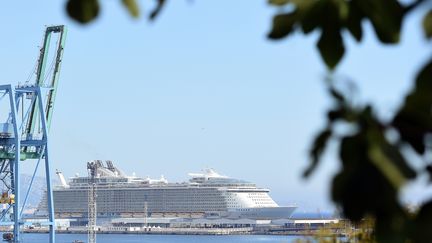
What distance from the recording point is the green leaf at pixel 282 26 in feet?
3.92

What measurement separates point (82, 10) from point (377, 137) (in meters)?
0.39

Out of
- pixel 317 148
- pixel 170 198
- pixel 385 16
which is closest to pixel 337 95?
pixel 317 148

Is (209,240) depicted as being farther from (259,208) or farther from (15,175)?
(15,175)

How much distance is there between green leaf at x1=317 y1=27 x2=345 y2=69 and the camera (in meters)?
1.18

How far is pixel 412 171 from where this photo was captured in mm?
886

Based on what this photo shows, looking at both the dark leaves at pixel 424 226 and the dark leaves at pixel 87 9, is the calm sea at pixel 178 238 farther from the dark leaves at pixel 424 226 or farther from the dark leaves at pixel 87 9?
the dark leaves at pixel 424 226

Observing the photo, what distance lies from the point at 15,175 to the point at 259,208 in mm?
53119

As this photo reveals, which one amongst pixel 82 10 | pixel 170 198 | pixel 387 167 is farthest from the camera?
pixel 170 198

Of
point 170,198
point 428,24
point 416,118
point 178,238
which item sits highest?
point 170,198

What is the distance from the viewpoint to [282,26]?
121cm

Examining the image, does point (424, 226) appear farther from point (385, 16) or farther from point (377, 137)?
point (385, 16)

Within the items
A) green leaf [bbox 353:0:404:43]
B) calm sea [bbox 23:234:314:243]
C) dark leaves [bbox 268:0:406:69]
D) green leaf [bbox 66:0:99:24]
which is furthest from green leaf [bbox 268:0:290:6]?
calm sea [bbox 23:234:314:243]

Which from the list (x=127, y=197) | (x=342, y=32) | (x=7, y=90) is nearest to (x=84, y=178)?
(x=127, y=197)

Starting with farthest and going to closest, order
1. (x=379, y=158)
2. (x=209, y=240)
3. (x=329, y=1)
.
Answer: (x=209, y=240), (x=329, y=1), (x=379, y=158)
